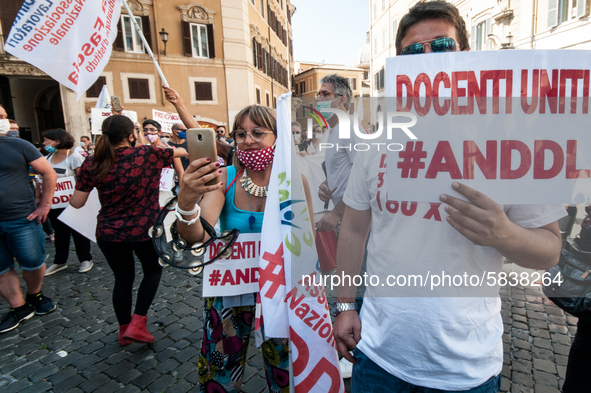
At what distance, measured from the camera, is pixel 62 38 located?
2.90 metres

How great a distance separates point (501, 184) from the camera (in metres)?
0.95

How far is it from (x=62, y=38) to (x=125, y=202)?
159 centimetres

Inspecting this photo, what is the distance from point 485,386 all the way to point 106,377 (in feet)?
8.63

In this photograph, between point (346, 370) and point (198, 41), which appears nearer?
point (346, 370)

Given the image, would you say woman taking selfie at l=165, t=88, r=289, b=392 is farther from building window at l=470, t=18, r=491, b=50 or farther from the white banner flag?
building window at l=470, t=18, r=491, b=50

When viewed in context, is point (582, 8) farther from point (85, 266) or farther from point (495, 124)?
point (85, 266)

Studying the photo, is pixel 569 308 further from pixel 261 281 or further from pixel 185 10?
pixel 185 10

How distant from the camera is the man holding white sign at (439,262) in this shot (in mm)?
958

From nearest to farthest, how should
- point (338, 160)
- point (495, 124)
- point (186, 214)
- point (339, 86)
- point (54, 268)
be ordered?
point (495, 124), point (186, 214), point (338, 160), point (339, 86), point (54, 268)

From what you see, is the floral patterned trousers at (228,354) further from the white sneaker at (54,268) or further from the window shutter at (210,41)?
the window shutter at (210,41)

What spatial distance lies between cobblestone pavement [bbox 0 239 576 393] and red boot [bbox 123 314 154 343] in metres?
0.11

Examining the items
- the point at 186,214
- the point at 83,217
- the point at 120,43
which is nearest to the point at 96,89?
the point at 120,43

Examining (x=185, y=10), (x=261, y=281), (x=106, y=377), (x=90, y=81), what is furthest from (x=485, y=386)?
(x=185, y=10)

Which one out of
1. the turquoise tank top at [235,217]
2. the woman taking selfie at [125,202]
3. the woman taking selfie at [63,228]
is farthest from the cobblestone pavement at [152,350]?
the turquoise tank top at [235,217]
